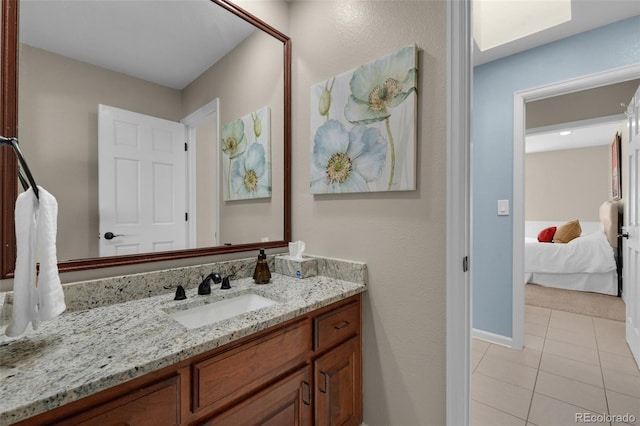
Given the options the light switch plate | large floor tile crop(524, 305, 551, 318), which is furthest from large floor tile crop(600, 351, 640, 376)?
the light switch plate

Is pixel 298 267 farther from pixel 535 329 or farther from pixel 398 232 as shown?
pixel 535 329

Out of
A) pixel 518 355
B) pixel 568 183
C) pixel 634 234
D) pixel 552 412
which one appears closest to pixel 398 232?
pixel 552 412

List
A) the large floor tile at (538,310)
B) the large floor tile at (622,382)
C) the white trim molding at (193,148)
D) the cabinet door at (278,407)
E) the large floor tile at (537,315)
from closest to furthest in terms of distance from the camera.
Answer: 1. the cabinet door at (278,407)
2. the white trim molding at (193,148)
3. the large floor tile at (622,382)
4. the large floor tile at (537,315)
5. the large floor tile at (538,310)

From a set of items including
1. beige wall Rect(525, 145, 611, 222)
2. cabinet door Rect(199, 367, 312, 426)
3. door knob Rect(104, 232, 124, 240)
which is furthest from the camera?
beige wall Rect(525, 145, 611, 222)

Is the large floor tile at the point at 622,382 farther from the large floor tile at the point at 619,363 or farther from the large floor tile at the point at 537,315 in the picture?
the large floor tile at the point at 537,315

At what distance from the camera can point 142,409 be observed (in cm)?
73

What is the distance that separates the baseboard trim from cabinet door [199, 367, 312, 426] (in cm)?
197

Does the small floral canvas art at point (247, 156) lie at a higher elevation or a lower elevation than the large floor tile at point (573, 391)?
higher

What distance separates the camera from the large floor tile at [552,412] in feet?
5.37

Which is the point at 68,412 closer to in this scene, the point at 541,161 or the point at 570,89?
the point at 570,89

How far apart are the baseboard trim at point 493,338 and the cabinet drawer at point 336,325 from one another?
1.67 meters

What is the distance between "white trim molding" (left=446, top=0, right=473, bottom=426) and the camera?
1.22 m

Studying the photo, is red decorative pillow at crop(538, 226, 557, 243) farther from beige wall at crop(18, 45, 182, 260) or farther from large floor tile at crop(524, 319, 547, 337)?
beige wall at crop(18, 45, 182, 260)

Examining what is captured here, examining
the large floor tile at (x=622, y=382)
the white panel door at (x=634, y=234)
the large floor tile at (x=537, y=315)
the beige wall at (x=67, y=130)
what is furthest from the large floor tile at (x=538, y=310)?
the beige wall at (x=67, y=130)
